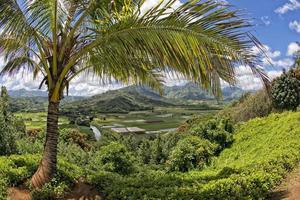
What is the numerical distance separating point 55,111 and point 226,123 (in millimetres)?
20033

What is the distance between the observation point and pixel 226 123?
90.0 ft

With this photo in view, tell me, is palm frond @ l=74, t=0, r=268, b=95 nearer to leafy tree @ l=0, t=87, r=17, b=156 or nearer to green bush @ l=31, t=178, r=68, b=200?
green bush @ l=31, t=178, r=68, b=200

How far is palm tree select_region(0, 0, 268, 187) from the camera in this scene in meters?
6.54

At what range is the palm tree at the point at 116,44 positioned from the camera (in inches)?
257

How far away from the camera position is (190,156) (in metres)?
21.9

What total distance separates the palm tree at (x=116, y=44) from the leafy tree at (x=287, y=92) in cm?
2492

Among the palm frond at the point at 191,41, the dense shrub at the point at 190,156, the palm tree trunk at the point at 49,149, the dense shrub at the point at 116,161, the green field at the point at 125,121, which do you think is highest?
the palm frond at the point at 191,41

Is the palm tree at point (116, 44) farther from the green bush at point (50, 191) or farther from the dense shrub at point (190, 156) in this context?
the dense shrub at point (190, 156)

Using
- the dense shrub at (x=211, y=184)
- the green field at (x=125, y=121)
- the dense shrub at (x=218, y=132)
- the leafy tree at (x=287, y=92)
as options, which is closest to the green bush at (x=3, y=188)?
the dense shrub at (x=211, y=184)

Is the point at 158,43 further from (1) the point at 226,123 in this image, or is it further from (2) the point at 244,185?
(1) the point at 226,123

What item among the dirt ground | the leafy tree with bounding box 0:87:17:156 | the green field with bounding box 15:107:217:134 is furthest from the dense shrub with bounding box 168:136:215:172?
the green field with bounding box 15:107:217:134

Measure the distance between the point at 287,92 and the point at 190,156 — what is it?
1494cm

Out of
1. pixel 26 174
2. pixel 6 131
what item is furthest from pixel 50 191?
pixel 6 131

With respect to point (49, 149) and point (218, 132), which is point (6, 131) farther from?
point (218, 132)
